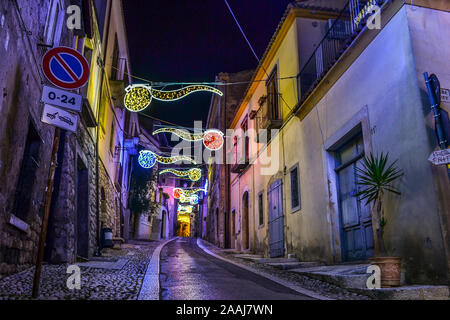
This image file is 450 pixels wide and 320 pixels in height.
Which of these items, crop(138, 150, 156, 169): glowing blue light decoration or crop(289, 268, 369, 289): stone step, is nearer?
crop(289, 268, 369, 289): stone step

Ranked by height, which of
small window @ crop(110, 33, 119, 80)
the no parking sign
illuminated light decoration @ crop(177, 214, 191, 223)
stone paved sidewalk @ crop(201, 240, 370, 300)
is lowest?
stone paved sidewalk @ crop(201, 240, 370, 300)

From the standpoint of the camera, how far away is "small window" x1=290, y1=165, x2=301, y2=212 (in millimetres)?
10711

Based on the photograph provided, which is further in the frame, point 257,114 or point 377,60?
point 257,114

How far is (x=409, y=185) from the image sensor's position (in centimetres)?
568

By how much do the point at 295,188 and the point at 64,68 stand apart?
797cm

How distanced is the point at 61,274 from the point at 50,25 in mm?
4391

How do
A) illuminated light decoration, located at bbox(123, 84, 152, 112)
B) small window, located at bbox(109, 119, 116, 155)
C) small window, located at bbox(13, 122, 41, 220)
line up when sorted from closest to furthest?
small window, located at bbox(13, 122, 41, 220) < illuminated light decoration, located at bbox(123, 84, 152, 112) < small window, located at bbox(109, 119, 116, 155)

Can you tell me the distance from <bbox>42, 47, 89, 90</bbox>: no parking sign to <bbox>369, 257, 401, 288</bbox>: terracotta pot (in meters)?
4.76

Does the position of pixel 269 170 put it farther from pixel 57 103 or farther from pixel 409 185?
pixel 57 103

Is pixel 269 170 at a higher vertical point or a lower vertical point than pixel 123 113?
lower

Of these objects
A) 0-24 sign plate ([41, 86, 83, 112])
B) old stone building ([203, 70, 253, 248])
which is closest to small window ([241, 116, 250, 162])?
old stone building ([203, 70, 253, 248])

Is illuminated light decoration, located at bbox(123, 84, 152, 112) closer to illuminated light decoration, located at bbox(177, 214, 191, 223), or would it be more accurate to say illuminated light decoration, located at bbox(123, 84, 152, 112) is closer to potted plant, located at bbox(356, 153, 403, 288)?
potted plant, located at bbox(356, 153, 403, 288)
